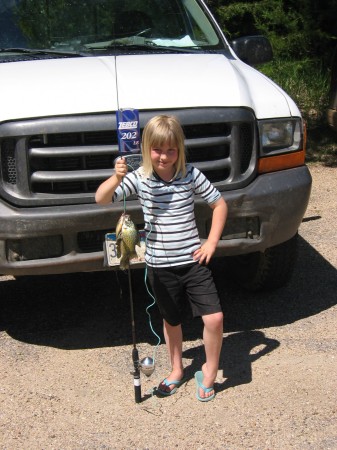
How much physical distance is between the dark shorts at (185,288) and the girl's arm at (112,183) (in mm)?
438

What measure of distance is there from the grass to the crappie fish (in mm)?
6439

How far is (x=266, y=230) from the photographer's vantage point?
468cm

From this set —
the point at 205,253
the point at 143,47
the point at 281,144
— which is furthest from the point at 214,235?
the point at 143,47

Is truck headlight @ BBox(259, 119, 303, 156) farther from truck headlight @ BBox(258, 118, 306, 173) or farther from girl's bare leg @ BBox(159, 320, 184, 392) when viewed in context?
girl's bare leg @ BBox(159, 320, 184, 392)

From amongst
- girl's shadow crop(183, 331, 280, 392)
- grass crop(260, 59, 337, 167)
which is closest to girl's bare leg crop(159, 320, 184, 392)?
girl's shadow crop(183, 331, 280, 392)

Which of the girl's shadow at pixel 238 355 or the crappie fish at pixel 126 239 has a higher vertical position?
the crappie fish at pixel 126 239

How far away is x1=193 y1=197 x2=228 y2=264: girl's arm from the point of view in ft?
13.2

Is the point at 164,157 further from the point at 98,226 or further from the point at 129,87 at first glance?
the point at 129,87

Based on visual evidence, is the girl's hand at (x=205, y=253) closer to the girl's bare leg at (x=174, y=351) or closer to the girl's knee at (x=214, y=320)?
the girl's knee at (x=214, y=320)

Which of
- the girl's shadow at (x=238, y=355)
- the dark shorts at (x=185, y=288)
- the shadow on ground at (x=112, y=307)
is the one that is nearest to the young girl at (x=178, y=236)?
the dark shorts at (x=185, y=288)

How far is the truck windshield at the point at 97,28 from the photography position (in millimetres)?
5445

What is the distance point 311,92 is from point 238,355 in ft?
24.1

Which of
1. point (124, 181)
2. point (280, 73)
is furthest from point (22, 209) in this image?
point (280, 73)

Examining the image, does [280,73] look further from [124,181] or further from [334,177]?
[124,181]
